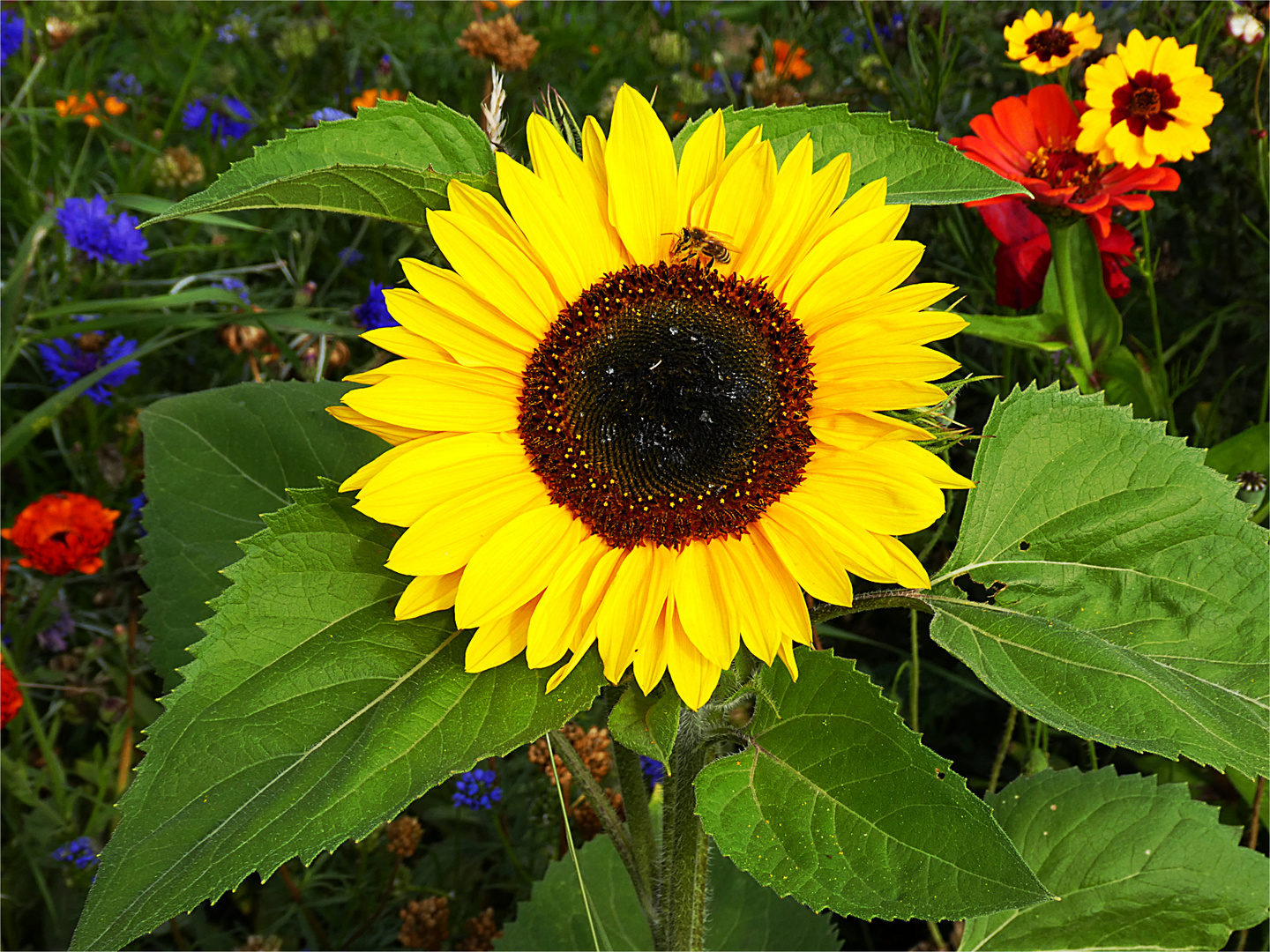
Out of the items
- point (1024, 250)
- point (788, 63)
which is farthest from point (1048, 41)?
point (788, 63)

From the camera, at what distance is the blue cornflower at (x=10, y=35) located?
253 centimetres

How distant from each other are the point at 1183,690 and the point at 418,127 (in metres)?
0.82

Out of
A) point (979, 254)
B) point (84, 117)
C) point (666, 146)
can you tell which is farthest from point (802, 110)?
point (84, 117)

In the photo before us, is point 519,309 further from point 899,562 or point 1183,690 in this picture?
point 1183,690

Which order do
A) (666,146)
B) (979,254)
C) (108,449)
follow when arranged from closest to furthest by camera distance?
(666,146) < (108,449) < (979,254)

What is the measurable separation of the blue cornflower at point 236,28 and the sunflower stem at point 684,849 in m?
2.43

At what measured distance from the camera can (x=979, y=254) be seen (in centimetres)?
211

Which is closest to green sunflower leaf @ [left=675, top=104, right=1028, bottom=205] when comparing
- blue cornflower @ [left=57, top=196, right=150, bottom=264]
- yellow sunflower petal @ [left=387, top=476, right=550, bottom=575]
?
yellow sunflower petal @ [left=387, top=476, right=550, bottom=575]

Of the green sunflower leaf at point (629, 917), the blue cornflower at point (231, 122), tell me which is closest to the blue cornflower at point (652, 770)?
the green sunflower leaf at point (629, 917)

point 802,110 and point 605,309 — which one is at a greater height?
point 802,110

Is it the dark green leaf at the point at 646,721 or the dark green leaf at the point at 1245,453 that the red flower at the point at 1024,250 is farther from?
the dark green leaf at the point at 646,721

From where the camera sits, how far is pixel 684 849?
1.06 m

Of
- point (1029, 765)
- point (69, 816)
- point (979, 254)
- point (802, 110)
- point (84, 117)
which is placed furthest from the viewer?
point (84, 117)

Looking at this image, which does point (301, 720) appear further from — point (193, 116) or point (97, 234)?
point (193, 116)
